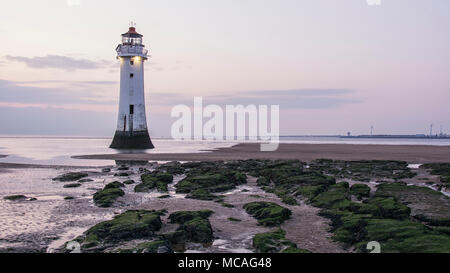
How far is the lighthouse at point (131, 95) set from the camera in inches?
1634

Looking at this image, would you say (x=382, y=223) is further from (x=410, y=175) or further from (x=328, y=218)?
(x=410, y=175)

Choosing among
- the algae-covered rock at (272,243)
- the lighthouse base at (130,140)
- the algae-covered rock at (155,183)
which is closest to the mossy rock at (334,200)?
the algae-covered rock at (272,243)

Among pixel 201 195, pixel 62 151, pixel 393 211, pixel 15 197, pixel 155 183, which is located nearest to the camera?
pixel 393 211

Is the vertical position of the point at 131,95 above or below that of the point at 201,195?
above

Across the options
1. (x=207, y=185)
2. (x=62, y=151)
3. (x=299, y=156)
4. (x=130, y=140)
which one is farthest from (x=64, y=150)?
(x=207, y=185)

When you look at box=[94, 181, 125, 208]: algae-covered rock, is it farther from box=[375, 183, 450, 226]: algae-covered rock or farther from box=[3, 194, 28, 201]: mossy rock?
box=[375, 183, 450, 226]: algae-covered rock

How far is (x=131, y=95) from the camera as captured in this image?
41.5m

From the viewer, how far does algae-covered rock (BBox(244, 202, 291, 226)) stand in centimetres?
953

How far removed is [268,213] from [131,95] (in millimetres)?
34994

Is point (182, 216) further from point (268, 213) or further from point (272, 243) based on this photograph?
point (272, 243)

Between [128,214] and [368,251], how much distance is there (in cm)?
652

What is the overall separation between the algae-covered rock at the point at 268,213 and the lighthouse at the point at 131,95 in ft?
109

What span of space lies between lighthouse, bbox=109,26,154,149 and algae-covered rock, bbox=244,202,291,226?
33201 millimetres

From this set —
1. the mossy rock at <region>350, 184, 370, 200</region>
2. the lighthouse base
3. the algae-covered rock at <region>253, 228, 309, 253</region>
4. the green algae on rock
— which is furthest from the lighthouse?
the algae-covered rock at <region>253, 228, 309, 253</region>
